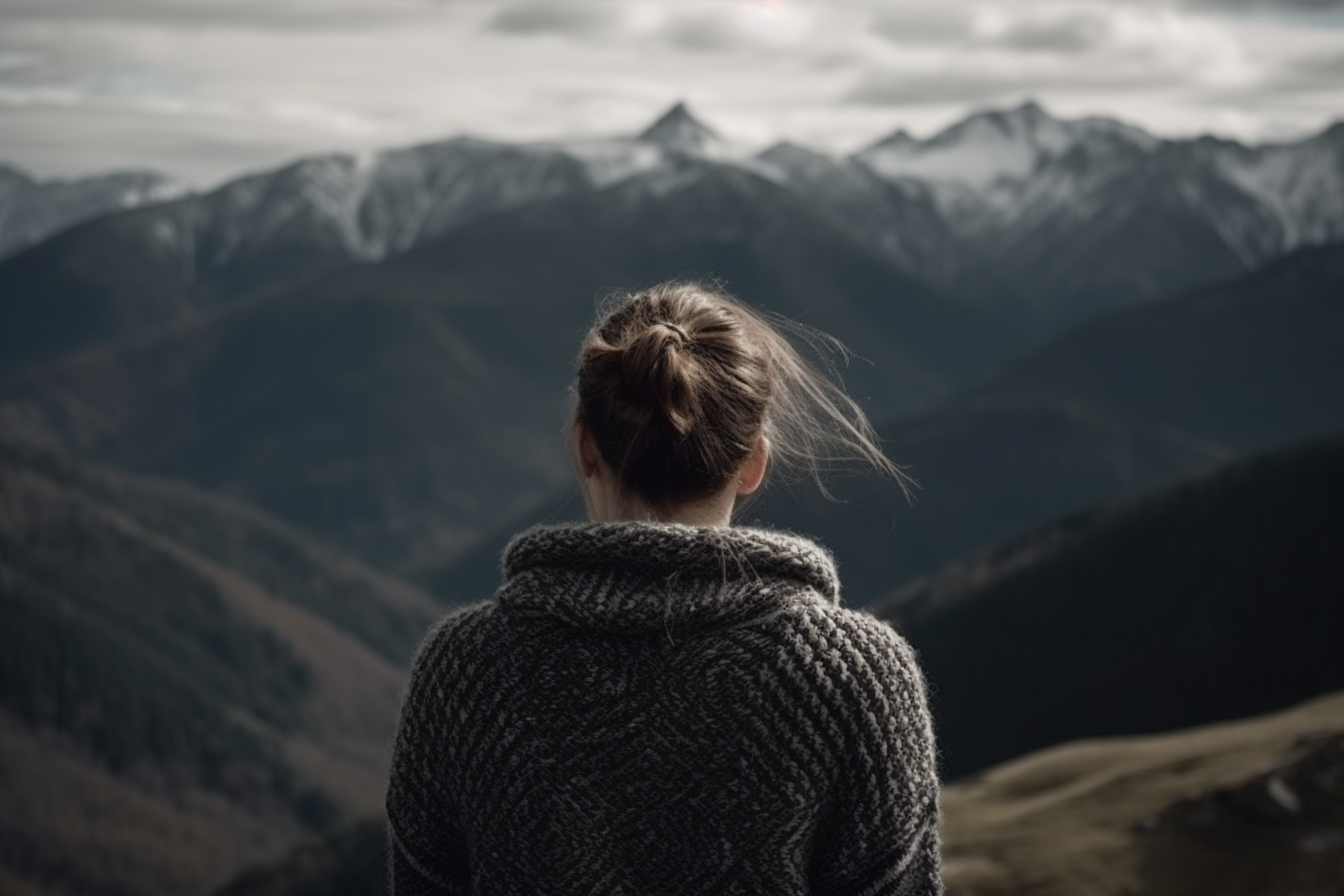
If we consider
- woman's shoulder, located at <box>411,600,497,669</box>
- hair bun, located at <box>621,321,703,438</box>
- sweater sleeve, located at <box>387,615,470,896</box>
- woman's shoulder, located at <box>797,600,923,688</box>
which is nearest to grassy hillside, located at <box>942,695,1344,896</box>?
sweater sleeve, located at <box>387,615,470,896</box>

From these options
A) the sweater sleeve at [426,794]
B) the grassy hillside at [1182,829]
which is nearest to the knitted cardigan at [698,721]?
the sweater sleeve at [426,794]

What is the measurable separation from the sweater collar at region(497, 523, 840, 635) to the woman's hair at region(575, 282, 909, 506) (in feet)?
0.80

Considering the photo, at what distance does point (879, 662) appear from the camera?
Answer: 18.0 feet

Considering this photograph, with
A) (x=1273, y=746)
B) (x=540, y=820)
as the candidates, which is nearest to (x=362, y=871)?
(x=1273, y=746)

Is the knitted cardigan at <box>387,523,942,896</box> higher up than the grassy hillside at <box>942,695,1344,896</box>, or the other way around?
the knitted cardigan at <box>387,523,942,896</box>

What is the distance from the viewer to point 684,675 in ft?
18.0

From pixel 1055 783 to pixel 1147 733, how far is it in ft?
352

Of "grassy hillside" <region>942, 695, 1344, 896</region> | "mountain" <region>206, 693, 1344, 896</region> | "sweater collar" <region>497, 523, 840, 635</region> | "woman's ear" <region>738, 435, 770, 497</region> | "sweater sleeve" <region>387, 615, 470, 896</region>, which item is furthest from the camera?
"mountain" <region>206, 693, 1344, 896</region>

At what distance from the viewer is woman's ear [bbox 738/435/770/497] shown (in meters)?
5.69

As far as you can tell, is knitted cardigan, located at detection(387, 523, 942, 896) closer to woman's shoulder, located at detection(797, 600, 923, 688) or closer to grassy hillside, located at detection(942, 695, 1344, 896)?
woman's shoulder, located at detection(797, 600, 923, 688)

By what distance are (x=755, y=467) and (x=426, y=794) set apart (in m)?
1.58

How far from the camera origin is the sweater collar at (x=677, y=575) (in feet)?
17.8

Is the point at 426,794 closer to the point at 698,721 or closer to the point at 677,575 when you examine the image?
the point at 698,721

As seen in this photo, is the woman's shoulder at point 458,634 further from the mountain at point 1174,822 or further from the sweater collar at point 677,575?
the mountain at point 1174,822
